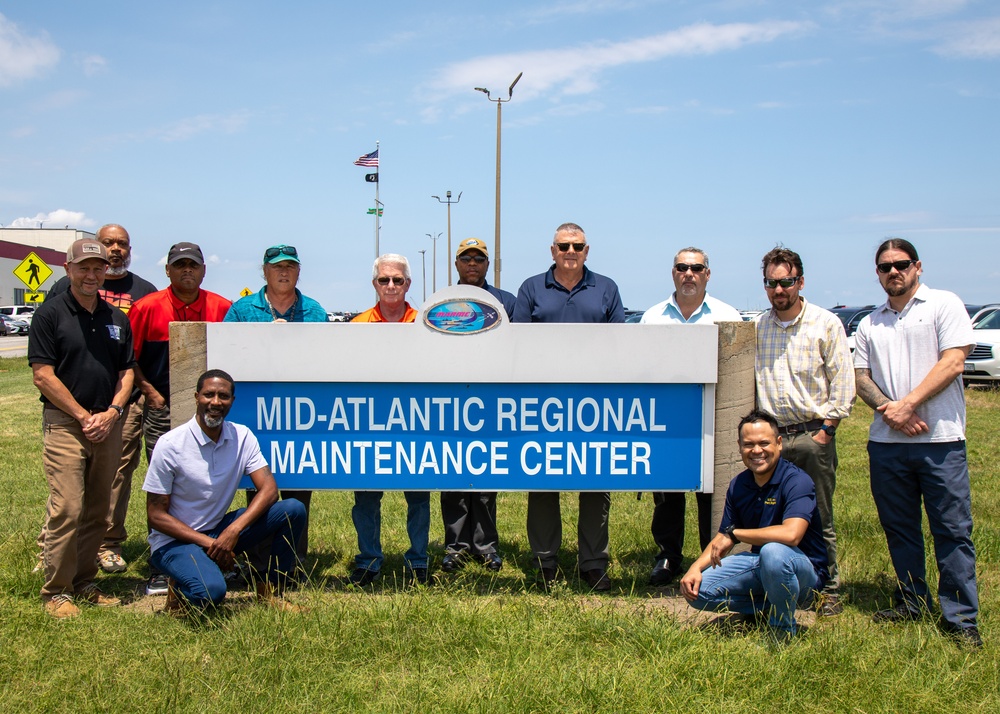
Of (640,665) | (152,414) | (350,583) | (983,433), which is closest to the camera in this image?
(640,665)

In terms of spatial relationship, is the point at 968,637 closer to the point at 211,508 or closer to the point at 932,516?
the point at 932,516

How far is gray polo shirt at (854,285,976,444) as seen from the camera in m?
4.20

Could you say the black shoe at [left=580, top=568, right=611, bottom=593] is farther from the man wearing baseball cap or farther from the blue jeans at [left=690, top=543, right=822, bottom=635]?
the man wearing baseball cap

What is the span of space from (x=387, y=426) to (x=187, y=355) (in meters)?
1.12

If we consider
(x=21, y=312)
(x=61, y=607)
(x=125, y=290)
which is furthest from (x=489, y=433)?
(x=21, y=312)

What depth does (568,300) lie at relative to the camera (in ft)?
16.3

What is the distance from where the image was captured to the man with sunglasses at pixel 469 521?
539 centimetres

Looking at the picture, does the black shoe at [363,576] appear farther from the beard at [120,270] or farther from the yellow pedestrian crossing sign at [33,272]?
the yellow pedestrian crossing sign at [33,272]

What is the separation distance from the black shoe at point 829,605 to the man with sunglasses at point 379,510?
207 centimetres

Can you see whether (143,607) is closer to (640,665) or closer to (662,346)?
(640,665)

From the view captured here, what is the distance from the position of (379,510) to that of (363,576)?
0.38 meters

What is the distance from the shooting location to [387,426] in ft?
15.2

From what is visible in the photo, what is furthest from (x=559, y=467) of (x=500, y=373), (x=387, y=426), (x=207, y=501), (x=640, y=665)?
(x=207, y=501)

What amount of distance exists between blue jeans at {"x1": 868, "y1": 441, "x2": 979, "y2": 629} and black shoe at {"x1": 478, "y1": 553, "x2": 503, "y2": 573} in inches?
86.6
